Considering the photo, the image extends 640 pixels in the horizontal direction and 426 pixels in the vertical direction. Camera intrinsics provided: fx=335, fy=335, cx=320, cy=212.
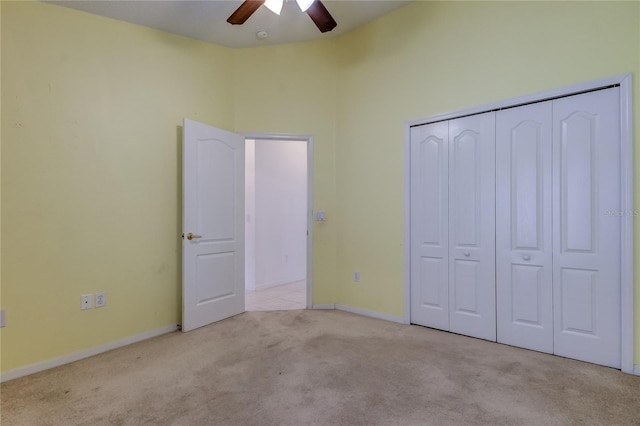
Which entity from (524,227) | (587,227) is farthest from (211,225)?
(587,227)

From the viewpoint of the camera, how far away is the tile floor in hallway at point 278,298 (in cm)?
406

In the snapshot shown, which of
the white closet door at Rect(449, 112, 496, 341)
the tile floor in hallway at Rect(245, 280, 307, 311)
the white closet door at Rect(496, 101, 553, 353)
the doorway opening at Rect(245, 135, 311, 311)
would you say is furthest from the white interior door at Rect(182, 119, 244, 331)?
the white closet door at Rect(496, 101, 553, 353)

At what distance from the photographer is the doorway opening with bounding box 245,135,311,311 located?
16.7 feet

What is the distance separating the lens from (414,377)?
2225 millimetres

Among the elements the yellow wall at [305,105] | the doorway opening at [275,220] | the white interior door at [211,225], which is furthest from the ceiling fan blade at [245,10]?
the doorway opening at [275,220]

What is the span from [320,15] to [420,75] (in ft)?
4.14

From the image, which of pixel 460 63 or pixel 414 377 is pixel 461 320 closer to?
pixel 414 377

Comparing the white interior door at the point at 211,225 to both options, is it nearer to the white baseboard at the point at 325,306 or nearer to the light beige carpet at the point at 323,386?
the light beige carpet at the point at 323,386

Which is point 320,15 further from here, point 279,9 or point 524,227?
point 524,227

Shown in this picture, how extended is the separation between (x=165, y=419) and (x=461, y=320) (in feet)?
8.10

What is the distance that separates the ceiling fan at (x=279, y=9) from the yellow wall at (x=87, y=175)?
1.17 metres

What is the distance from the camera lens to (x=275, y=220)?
5441 mm

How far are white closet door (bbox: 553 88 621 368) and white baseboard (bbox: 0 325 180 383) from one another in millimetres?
3394

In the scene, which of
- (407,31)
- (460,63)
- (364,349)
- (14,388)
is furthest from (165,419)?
(407,31)
